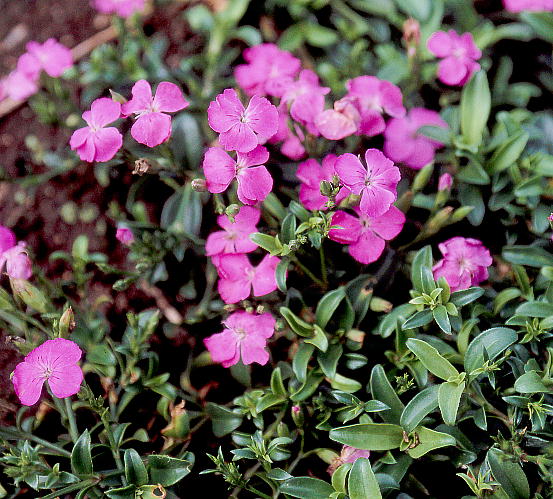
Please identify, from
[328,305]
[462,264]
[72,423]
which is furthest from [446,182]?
[72,423]

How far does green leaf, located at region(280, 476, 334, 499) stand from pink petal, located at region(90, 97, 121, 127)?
0.90 meters

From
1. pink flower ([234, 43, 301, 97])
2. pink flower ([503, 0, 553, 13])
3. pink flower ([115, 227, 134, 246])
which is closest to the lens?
pink flower ([115, 227, 134, 246])

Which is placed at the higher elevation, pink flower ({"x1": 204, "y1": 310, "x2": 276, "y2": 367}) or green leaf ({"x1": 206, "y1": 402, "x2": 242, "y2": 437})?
pink flower ({"x1": 204, "y1": 310, "x2": 276, "y2": 367})

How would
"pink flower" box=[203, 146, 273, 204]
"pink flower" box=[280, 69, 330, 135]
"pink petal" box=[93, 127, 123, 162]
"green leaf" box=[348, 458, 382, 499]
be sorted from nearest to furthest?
"green leaf" box=[348, 458, 382, 499]
"pink flower" box=[203, 146, 273, 204]
"pink petal" box=[93, 127, 123, 162]
"pink flower" box=[280, 69, 330, 135]

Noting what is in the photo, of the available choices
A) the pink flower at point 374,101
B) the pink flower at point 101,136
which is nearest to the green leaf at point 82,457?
the pink flower at point 101,136

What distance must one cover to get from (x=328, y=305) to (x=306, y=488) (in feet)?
1.35

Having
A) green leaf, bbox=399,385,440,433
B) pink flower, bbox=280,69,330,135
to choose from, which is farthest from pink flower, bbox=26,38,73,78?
green leaf, bbox=399,385,440,433

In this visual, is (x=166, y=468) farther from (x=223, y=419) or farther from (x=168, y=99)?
(x=168, y=99)

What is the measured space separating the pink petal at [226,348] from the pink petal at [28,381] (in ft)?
1.29

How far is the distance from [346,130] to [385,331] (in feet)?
1.60

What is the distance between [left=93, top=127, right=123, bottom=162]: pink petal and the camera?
4.67 ft

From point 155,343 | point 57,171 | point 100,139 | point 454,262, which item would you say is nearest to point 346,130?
point 454,262

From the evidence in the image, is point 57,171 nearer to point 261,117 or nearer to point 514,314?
point 261,117

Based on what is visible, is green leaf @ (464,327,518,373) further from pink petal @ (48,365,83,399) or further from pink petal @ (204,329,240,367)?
A: pink petal @ (48,365,83,399)
